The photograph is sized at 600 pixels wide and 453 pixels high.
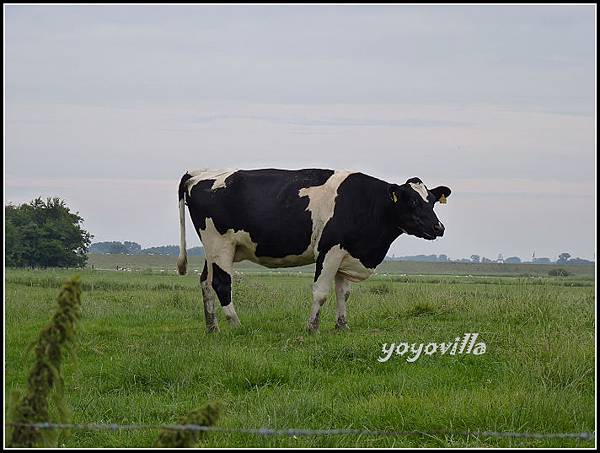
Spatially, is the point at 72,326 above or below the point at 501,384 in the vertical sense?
above

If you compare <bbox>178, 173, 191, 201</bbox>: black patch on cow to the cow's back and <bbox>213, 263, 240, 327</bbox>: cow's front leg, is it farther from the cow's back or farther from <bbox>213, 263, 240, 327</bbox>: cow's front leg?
<bbox>213, 263, 240, 327</bbox>: cow's front leg

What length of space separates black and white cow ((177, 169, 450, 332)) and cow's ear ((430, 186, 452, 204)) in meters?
0.38

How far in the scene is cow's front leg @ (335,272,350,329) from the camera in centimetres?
1220

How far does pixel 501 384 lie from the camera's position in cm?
790

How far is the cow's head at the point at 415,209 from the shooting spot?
1232 cm

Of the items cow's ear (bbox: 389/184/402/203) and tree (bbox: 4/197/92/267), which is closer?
cow's ear (bbox: 389/184/402/203)

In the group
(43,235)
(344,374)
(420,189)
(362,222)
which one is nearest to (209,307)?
(362,222)

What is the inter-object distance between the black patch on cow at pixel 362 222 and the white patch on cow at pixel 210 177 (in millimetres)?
1846

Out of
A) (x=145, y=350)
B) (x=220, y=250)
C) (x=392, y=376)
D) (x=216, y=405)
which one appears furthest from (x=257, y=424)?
(x=220, y=250)

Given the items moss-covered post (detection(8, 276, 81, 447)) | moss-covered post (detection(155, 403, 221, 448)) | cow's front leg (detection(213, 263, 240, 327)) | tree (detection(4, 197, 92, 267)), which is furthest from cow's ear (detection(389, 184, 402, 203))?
tree (detection(4, 197, 92, 267))

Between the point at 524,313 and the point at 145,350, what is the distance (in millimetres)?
5465

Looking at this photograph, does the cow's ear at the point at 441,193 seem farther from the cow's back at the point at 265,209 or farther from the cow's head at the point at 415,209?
the cow's back at the point at 265,209

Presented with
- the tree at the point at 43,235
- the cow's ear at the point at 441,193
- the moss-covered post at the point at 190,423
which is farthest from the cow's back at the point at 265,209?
the tree at the point at 43,235

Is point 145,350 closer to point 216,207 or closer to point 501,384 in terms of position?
point 216,207
